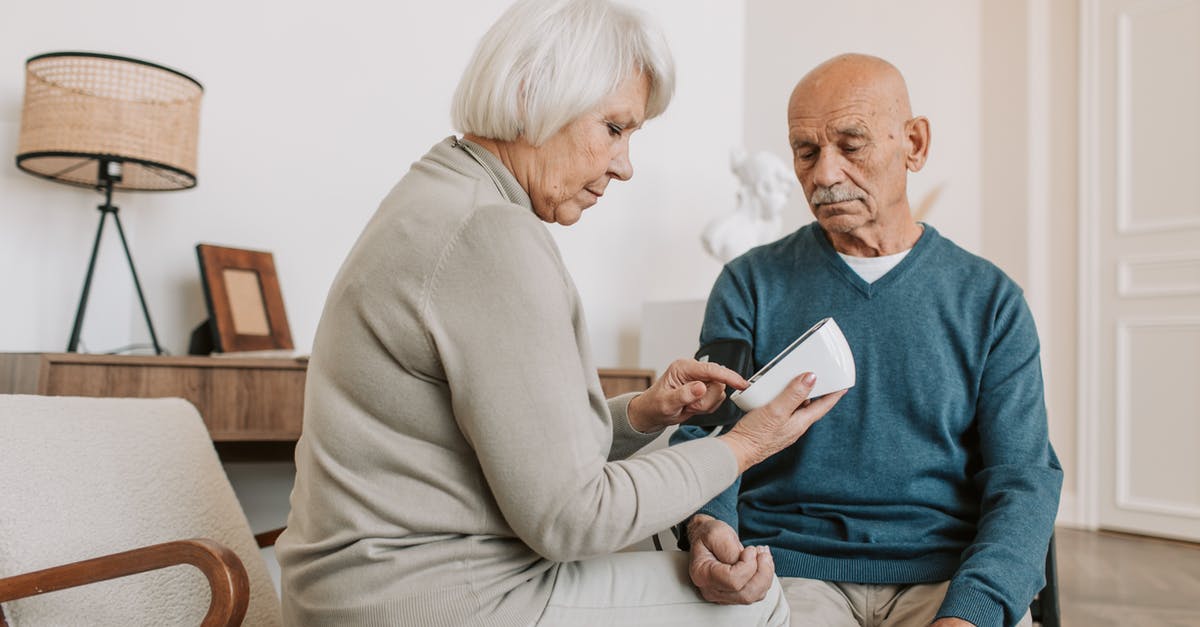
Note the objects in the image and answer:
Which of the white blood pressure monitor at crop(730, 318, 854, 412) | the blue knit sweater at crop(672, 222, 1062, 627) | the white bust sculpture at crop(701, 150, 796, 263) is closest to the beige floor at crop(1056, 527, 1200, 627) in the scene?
the white bust sculpture at crop(701, 150, 796, 263)

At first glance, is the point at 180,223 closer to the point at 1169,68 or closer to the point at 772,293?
the point at 772,293

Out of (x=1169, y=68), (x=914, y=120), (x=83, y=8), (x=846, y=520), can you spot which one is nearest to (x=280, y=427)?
(x=83, y=8)

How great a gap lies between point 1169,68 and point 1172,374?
1.39 metres

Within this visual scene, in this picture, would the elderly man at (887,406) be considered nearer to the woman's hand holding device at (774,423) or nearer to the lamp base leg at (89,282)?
the woman's hand holding device at (774,423)

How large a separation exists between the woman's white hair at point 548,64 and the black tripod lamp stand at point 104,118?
1.33m

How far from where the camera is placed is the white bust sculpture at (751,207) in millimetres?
2846

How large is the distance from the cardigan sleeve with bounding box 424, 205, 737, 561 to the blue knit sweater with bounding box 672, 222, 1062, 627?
1.47 ft

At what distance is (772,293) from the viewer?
1515 millimetres

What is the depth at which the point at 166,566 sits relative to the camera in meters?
1.13

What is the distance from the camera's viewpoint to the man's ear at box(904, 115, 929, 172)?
4.99ft

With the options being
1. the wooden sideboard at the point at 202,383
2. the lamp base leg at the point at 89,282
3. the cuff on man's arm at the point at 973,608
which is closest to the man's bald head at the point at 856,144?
the cuff on man's arm at the point at 973,608

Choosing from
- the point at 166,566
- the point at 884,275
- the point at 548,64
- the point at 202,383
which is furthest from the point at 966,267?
the point at 202,383

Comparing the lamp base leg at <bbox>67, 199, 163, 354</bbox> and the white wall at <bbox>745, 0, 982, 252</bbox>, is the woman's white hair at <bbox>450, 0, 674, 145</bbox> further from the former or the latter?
the white wall at <bbox>745, 0, 982, 252</bbox>

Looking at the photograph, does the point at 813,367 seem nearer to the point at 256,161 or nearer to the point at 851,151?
the point at 851,151
